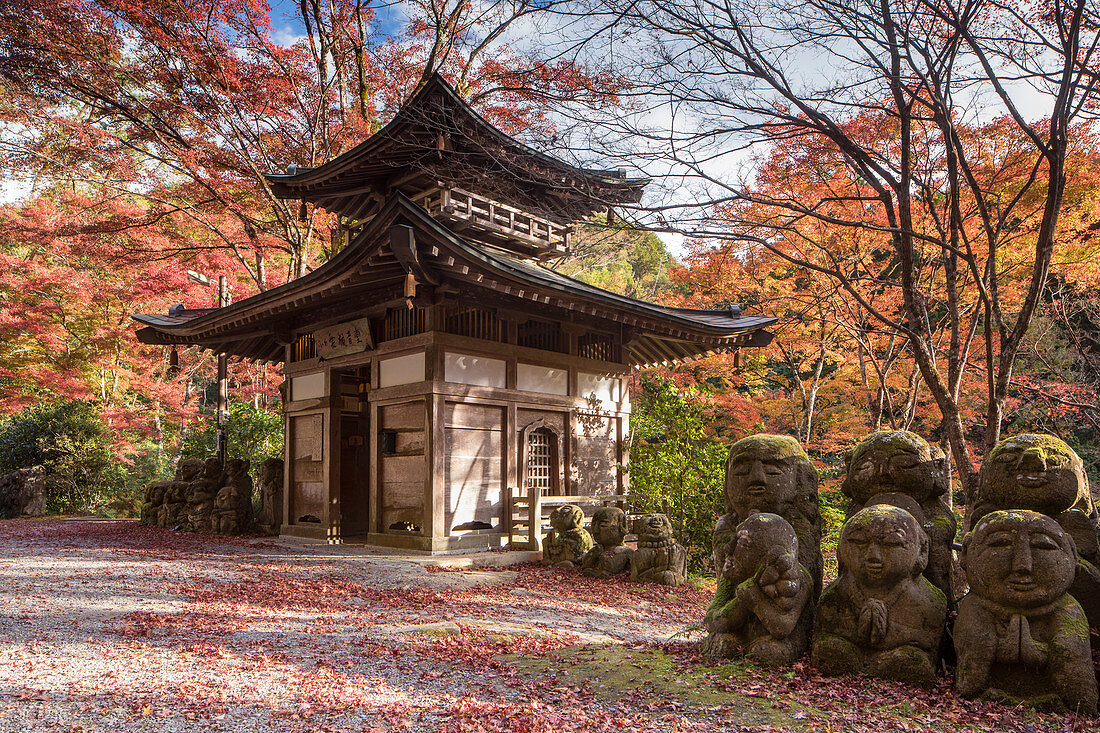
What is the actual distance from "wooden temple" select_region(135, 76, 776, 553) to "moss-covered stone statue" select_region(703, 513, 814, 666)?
579 centimetres

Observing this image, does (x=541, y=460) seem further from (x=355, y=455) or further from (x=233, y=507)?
(x=233, y=507)

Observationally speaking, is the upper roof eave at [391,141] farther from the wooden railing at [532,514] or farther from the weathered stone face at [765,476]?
the weathered stone face at [765,476]

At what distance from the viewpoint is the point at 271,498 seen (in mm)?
13984

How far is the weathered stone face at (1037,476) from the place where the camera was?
4227 millimetres

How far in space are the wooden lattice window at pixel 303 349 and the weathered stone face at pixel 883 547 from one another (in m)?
11.4

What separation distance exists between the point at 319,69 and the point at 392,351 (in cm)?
930

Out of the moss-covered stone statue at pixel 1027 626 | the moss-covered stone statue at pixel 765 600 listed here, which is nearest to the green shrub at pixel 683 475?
the moss-covered stone statue at pixel 765 600

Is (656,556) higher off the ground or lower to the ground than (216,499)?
lower

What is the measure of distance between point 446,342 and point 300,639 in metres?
5.94

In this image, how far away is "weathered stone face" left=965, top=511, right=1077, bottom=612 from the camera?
3.71m

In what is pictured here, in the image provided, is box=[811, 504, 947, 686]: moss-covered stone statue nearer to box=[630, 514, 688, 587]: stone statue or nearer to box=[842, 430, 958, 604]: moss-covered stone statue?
box=[842, 430, 958, 604]: moss-covered stone statue

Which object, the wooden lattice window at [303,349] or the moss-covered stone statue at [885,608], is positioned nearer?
the moss-covered stone statue at [885,608]

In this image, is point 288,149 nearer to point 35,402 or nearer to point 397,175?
point 397,175

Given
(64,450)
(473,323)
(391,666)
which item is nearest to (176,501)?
(64,450)
